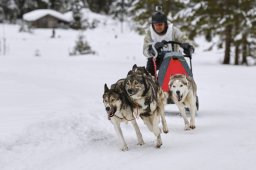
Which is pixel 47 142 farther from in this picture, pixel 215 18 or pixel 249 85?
pixel 215 18

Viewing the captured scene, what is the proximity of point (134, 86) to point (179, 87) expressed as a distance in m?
1.42

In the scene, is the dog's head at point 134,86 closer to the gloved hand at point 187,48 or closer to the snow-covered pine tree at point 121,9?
the gloved hand at point 187,48

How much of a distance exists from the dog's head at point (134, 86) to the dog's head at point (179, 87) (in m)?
1.26

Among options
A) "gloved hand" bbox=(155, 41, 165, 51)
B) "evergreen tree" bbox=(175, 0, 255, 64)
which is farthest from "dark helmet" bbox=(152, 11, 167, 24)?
"evergreen tree" bbox=(175, 0, 255, 64)

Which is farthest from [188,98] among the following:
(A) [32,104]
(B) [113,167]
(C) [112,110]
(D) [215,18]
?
(D) [215,18]

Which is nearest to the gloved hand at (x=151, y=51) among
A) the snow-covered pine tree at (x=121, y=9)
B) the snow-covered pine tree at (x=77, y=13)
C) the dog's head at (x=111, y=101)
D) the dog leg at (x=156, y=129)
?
the dog leg at (x=156, y=129)

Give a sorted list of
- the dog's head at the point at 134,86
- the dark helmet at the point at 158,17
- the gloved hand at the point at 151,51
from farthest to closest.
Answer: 1. the gloved hand at the point at 151,51
2. the dark helmet at the point at 158,17
3. the dog's head at the point at 134,86

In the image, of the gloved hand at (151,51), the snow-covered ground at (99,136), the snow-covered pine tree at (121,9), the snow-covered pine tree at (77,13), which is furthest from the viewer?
the snow-covered pine tree at (121,9)

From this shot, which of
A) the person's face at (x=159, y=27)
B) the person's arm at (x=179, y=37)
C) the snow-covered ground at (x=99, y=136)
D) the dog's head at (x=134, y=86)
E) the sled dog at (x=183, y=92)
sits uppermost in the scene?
the person's face at (x=159, y=27)

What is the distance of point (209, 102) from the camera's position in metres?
11.0

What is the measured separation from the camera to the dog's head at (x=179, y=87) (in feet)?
23.1

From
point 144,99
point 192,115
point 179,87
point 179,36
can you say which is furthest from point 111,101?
point 179,36

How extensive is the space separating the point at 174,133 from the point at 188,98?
1.94ft

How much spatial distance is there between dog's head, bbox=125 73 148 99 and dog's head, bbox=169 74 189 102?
4.15 ft
